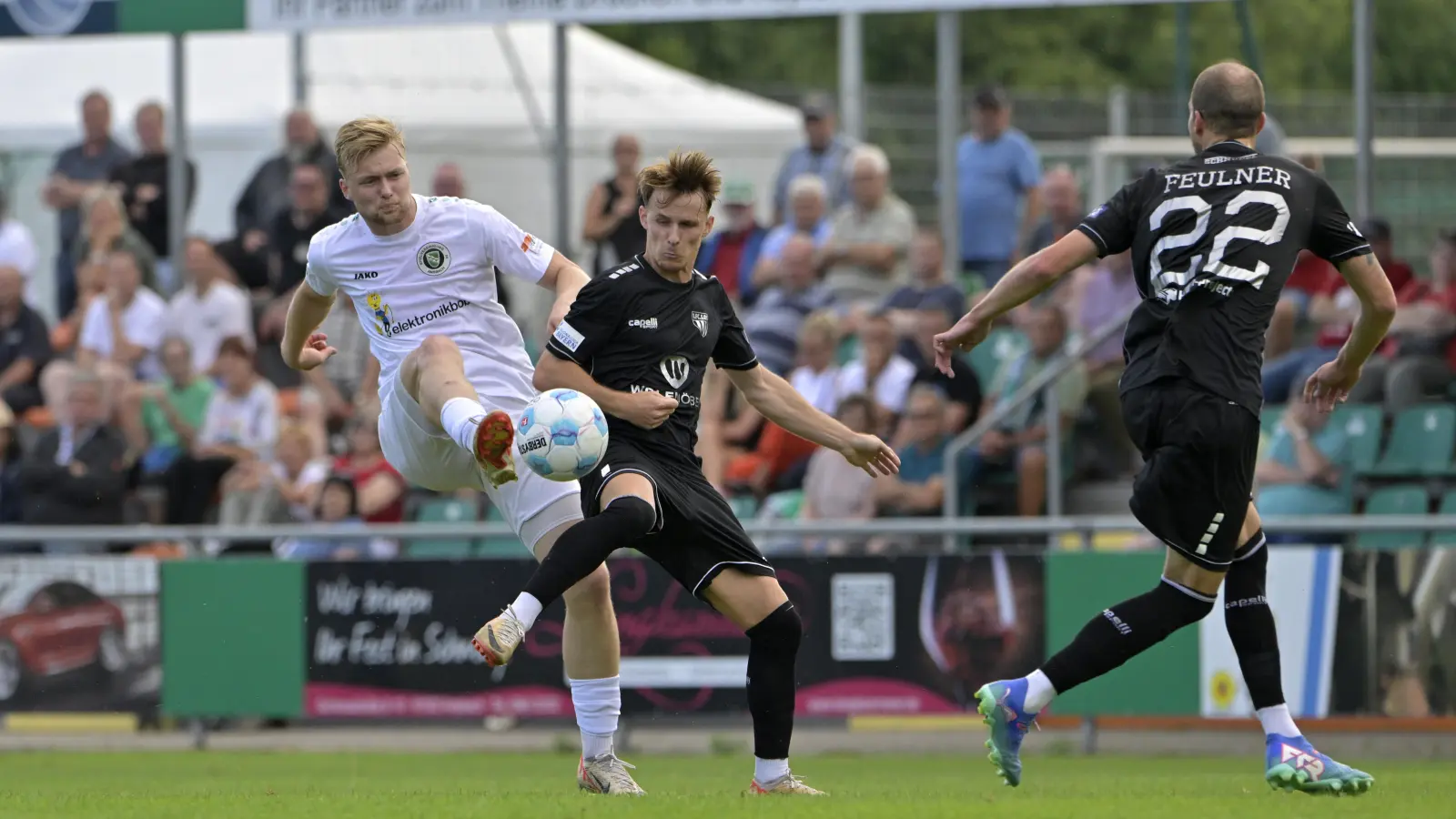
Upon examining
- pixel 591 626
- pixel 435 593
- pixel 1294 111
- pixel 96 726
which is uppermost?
pixel 1294 111

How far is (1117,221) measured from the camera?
723 cm

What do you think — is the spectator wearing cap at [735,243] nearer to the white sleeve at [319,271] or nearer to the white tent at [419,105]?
the white tent at [419,105]

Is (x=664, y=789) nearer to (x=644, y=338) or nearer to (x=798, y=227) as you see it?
(x=644, y=338)

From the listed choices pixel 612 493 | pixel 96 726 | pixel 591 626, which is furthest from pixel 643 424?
pixel 96 726

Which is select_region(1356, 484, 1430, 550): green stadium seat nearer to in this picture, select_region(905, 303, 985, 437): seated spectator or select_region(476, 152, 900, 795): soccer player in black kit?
select_region(905, 303, 985, 437): seated spectator

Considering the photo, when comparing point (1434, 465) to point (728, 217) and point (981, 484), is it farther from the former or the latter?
point (728, 217)

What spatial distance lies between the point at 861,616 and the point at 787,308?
3.53 m

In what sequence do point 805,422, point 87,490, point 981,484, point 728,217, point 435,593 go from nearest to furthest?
point 805,422, point 435,593, point 981,484, point 87,490, point 728,217

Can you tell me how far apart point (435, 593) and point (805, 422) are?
5725mm

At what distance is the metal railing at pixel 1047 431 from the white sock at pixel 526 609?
270 inches

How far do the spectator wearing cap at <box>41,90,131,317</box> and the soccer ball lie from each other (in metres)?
12.2

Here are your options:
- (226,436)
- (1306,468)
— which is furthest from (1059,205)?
(226,436)

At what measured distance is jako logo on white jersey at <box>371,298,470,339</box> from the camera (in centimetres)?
812

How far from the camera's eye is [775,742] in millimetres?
7555
